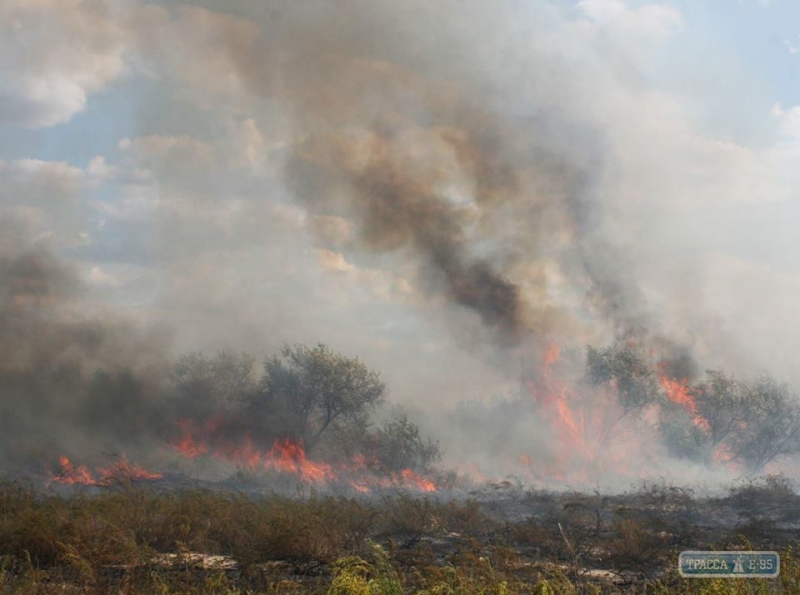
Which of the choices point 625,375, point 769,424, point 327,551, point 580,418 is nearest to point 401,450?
point 580,418

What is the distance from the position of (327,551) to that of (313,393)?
31.0 m

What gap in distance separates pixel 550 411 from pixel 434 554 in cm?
4191

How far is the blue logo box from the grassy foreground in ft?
1.20

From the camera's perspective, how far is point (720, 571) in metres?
14.8

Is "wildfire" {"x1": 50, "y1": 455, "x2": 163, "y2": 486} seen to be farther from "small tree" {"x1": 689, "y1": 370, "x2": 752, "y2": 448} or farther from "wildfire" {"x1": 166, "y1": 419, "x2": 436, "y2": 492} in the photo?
"small tree" {"x1": 689, "y1": 370, "x2": 752, "y2": 448}

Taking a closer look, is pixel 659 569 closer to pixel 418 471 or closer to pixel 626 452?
pixel 418 471

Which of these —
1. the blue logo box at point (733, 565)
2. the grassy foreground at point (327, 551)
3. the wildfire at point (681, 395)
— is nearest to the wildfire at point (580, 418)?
the wildfire at point (681, 395)

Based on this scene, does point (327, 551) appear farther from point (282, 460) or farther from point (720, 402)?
point (720, 402)

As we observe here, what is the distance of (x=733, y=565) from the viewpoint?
15.2 m

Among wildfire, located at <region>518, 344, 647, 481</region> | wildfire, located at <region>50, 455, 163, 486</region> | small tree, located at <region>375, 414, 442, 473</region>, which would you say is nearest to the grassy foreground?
wildfire, located at <region>50, 455, 163, 486</region>

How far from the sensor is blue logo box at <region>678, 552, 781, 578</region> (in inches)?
573

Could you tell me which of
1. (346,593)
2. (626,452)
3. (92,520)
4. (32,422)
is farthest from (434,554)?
(626,452)

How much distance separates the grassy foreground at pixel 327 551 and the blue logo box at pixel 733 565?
14.4 inches

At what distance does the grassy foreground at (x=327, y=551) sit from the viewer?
13.6 metres
